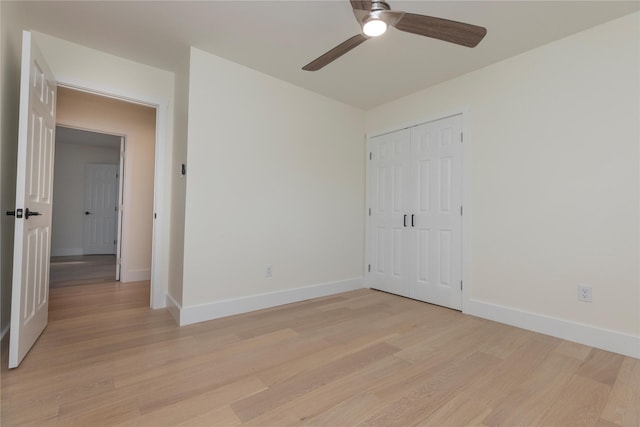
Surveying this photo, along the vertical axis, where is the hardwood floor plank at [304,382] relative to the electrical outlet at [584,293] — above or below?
below

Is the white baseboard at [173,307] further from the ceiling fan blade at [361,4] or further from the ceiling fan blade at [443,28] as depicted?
the ceiling fan blade at [443,28]

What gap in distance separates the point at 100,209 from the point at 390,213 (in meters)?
6.95

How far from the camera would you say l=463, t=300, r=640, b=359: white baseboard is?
2.08m

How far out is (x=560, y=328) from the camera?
2361 millimetres

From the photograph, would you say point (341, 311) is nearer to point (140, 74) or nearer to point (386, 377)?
point (386, 377)

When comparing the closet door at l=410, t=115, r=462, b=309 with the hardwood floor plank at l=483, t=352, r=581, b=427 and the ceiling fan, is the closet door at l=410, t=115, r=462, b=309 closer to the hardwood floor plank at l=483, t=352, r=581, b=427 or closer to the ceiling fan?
the hardwood floor plank at l=483, t=352, r=581, b=427

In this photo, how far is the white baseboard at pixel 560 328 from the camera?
208 cm

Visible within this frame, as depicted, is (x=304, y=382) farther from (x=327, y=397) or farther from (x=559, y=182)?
(x=559, y=182)

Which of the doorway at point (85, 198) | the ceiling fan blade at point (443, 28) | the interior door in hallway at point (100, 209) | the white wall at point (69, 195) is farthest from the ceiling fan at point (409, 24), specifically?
the white wall at point (69, 195)

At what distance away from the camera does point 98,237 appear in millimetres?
6910

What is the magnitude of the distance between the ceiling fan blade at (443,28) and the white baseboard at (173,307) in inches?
108

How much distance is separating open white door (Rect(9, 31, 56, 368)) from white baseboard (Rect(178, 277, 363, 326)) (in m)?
0.97

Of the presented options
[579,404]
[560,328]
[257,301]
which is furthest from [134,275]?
[560,328]

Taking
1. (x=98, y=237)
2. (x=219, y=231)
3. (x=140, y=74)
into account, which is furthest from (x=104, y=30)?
(x=98, y=237)
